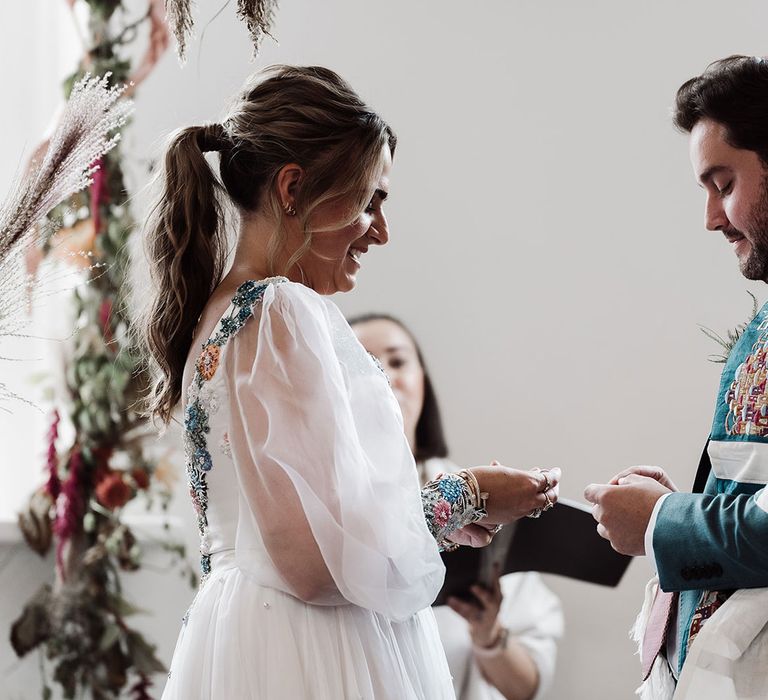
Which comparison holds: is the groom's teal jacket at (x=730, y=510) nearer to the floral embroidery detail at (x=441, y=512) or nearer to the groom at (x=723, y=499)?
the groom at (x=723, y=499)

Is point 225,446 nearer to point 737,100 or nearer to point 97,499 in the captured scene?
point 737,100

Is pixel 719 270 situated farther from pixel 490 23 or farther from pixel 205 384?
pixel 205 384

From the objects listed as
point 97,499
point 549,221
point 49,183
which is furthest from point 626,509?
point 97,499

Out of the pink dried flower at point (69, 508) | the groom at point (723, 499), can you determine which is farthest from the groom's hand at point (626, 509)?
the pink dried flower at point (69, 508)

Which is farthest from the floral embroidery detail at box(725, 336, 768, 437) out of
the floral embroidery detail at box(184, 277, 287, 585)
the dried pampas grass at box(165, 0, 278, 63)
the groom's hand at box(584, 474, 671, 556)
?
the dried pampas grass at box(165, 0, 278, 63)

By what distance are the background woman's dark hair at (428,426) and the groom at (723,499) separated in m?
1.43

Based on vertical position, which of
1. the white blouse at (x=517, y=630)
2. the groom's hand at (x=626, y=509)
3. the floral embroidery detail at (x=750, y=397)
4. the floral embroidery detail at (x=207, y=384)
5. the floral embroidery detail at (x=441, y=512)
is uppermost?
the floral embroidery detail at (x=207, y=384)

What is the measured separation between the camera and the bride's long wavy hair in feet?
4.86

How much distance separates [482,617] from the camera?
285 centimetres

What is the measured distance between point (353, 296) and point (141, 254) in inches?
60.6

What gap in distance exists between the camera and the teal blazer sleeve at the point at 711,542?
1300 millimetres

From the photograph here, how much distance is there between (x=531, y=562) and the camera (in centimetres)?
293

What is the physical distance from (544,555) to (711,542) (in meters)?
1.61

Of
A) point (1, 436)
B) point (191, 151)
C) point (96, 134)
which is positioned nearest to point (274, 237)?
point (191, 151)
